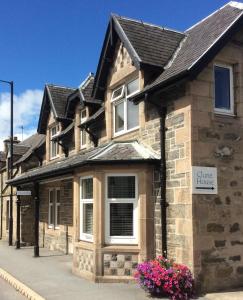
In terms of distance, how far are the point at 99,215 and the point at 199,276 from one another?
296 cm

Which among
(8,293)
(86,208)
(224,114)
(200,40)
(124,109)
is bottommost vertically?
(8,293)

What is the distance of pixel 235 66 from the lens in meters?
10.8

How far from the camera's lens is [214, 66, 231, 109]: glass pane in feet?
34.9

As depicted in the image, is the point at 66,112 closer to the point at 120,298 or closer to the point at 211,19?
the point at 211,19

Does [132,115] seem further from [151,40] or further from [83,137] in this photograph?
[83,137]

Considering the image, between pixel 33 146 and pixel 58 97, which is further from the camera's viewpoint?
pixel 33 146

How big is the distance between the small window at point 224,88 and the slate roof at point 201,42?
2.35 feet

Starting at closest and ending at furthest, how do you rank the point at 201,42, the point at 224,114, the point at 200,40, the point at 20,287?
the point at 224,114, the point at 20,287, the point at 201,42, the point at 200,40

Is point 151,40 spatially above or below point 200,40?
above

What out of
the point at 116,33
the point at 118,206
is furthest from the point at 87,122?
the point at 118,206

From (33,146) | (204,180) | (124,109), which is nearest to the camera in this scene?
(204,180)

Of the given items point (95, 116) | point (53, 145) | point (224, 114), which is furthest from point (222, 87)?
point (53, 145)

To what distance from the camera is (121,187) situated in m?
11.3

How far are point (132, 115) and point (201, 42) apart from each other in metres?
2.92
